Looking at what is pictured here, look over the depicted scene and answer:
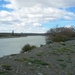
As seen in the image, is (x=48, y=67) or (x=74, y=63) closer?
(x=48, y=67)

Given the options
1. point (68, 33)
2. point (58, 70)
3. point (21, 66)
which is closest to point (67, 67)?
point (58, 70)

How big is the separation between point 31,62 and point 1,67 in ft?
7.73

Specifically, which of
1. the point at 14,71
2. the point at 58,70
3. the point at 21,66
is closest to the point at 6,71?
the point at 14,71

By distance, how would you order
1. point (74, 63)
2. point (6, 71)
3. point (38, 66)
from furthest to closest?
point (74, 63) → point (38, 66) → point (6, 71)

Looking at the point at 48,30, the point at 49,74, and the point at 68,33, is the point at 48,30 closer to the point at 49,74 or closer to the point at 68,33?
the point at 68,33

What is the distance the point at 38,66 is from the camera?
10.9m

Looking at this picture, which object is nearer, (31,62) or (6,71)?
(6,71)

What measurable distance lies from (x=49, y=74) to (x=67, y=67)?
2.27 meters

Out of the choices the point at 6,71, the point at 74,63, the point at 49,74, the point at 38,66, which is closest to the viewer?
the point at 6,71

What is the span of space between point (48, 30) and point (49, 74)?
5387cm

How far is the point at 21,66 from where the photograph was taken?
1039 centimetres

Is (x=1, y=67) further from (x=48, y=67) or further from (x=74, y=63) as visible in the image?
(x=74, y=63)

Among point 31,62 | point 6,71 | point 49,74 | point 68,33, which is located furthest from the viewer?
point 68,33

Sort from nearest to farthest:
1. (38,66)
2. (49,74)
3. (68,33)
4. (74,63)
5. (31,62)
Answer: (49,74), (38,66), (31,62), (74,63), (68,33)
